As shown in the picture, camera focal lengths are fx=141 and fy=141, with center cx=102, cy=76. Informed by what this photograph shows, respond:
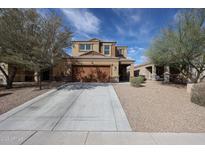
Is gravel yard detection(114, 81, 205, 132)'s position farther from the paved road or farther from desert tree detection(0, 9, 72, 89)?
desert tree detection(0, 9, 72, 89)

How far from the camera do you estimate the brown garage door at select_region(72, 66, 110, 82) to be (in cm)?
1869

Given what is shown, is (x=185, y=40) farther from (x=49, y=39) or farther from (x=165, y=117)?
(x=49, y=39)

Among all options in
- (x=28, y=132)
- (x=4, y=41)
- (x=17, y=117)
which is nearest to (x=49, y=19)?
(x=4, y=41)

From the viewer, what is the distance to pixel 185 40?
10688 mm

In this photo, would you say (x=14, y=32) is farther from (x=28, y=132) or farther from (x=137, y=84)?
(x=137, y=84)

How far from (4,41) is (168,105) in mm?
11911

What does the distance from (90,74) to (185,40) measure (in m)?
11.5

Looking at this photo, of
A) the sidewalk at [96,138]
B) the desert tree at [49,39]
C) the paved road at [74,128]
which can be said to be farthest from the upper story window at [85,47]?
the sidewalk at [96,138]

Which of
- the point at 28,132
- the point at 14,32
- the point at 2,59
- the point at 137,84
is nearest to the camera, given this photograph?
the point at 28,132

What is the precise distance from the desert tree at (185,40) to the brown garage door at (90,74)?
26.5 ft

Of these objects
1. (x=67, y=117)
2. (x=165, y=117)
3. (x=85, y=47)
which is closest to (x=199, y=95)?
(x=165, y=117)

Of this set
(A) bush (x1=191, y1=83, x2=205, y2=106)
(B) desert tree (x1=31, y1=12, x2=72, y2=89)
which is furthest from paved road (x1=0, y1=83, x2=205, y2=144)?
(B) desert tree (x1=31, y1=12, x2=72, y2=89)

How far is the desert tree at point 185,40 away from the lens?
1043 centimetres
